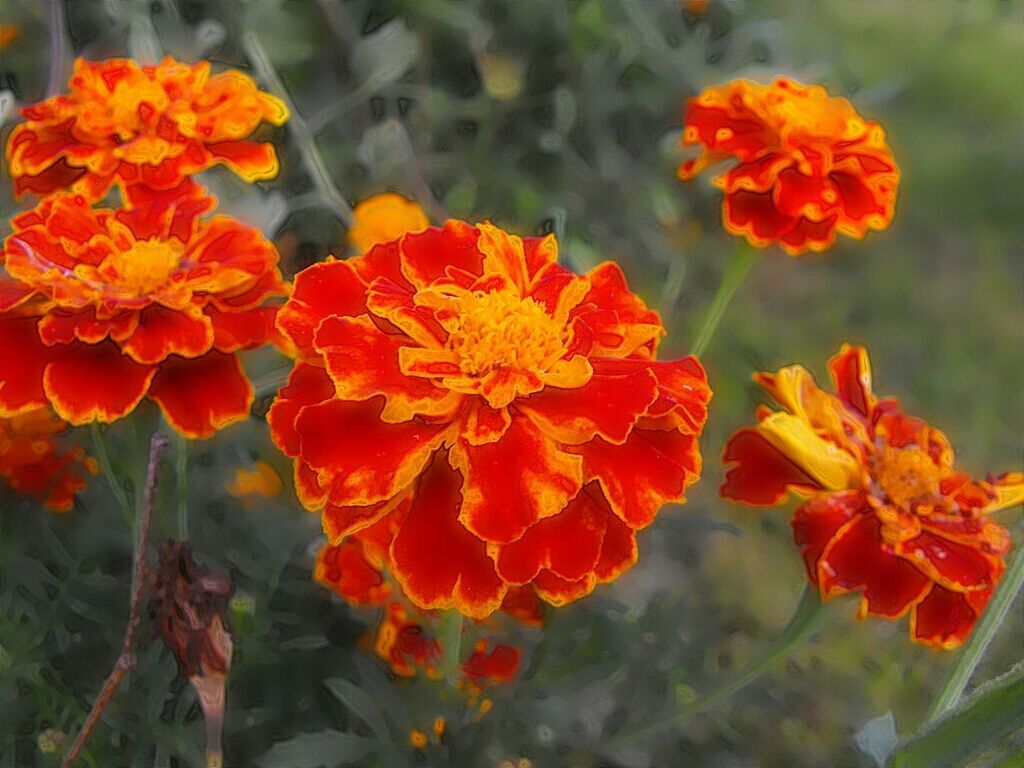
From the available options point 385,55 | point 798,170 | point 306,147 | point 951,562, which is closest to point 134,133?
point 306,147

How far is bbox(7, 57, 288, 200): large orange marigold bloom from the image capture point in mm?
539

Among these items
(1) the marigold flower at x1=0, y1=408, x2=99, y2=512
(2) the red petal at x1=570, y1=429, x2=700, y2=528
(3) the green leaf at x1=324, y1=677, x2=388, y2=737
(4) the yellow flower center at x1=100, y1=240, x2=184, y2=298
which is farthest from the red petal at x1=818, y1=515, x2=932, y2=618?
(1) the marigold flower at x1=0, y1=408, x2=99, y2=512

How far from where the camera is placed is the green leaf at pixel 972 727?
343 millimetres

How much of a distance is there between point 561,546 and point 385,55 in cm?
56

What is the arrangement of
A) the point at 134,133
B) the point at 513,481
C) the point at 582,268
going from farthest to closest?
the point at 582,268
the point at 134,133
the point at 513,481

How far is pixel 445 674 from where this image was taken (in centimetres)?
47

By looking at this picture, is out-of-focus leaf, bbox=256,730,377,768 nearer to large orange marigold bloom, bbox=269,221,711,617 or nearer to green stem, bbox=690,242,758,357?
large orange marigold bloom, bbox=269,221,711,617

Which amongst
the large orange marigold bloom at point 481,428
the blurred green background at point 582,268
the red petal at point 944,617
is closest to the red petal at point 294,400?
the large orange marigold bloom at point 481,428

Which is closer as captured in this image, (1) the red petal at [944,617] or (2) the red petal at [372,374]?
(2) the red petal at [372,374]

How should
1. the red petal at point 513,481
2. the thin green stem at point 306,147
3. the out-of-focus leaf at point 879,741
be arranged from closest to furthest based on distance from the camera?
the red petal at point 513,481 < the out-of-focus leaf at point 879,741 < the thin green stem at point 306,147

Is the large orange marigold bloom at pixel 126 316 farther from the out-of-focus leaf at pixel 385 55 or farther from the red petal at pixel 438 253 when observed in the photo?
the out-of-focus leaf at pixel 385 55

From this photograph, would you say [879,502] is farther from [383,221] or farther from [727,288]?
[383,221]

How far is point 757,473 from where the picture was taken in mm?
514

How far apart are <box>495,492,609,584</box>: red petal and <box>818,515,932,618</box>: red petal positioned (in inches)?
6.0
